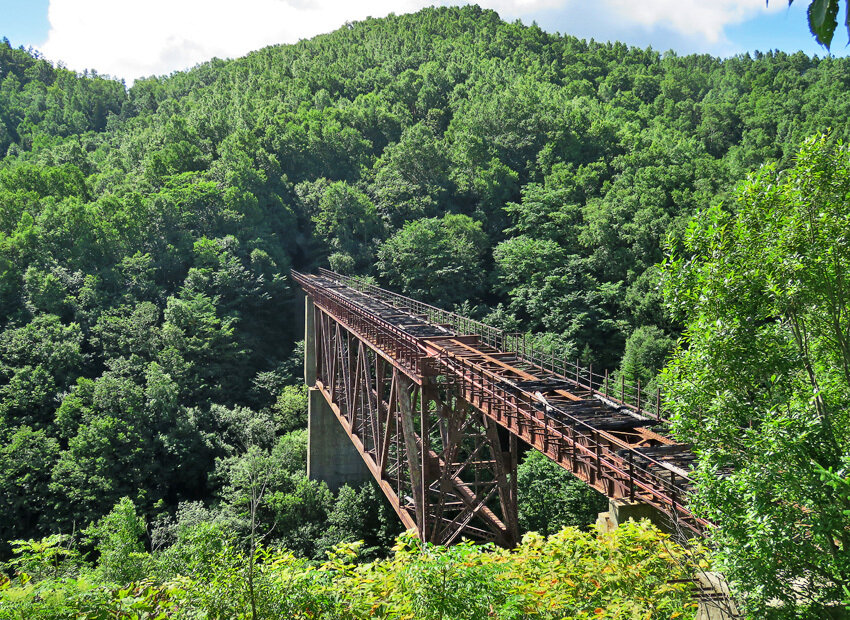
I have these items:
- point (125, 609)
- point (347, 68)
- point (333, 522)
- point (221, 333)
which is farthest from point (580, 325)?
point (347, 68)

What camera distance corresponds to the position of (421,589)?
6750 mm

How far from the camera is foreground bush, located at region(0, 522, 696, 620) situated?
658 centimetres

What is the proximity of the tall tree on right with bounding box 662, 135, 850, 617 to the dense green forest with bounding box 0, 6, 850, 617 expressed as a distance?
1.25 feet

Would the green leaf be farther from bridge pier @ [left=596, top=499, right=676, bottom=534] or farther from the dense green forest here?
bridge pier @ [left=596, top=499, right=676, bottom=534]

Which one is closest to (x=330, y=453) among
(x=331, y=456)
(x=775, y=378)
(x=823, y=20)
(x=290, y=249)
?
(x=331, y=456)

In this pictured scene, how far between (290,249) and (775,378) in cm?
5630

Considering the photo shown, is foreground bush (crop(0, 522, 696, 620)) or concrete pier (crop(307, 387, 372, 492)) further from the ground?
foreground bush (crop(0, 522, 696, 620))

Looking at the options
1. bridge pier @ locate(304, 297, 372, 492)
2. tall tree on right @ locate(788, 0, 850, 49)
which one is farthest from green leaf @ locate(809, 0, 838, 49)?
bridge pier @ locate(304, 297, 372, 492)

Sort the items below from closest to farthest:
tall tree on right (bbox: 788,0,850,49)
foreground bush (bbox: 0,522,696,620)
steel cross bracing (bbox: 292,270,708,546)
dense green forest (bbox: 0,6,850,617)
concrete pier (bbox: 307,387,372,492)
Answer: tall tree on right (bbox: 788,0,850,49)
foreground bush (bbox: 0,522,696,620)
steel cross bracing (bbox: 292,270,708,546)
dense green forest (bbox: 0,6,850,617)
concrete pier (bbox: 307,387,372,492)

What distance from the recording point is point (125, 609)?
248 inches

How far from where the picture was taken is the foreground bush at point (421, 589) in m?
6.58

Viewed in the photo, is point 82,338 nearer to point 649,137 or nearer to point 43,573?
point 43,573

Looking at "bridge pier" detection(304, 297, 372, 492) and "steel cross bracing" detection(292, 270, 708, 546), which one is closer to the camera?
"steel cross bracing" detection(292, 270, 708, 546)

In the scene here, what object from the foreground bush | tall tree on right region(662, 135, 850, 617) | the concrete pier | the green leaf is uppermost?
the green leaf
